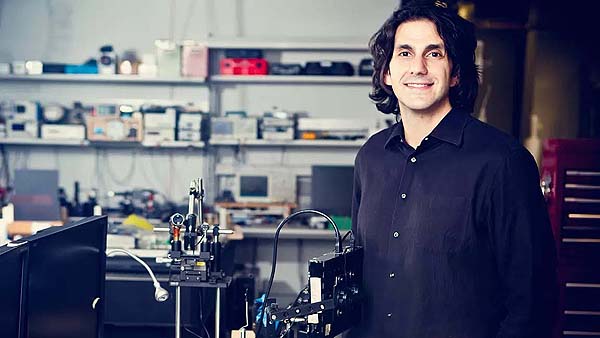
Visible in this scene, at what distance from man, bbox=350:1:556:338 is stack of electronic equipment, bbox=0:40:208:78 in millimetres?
2825

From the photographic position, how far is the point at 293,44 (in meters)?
4.54

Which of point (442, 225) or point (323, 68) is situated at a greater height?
point (323, 68)

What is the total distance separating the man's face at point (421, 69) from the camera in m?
1.58

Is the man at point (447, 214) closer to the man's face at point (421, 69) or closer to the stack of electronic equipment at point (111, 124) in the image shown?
the man's face at point (421, 69)

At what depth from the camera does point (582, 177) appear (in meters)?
2.48

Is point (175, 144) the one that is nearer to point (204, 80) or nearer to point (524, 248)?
point (204, 80)

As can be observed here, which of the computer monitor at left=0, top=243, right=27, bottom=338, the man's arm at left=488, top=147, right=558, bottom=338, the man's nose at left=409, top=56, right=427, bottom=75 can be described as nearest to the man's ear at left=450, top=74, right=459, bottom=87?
the man's nose at left=409, top=56, right=427, bottom=75

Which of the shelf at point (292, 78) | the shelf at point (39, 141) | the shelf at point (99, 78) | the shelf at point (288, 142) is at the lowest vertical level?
the shelf at point (39, 141)

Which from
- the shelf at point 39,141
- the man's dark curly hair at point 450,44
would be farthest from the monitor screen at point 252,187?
the man's dark curly hair at point 450,44

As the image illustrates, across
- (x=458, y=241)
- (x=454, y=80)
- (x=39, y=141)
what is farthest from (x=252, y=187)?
(x=458, y=241)

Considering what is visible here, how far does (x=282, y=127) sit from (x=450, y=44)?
9.31ft

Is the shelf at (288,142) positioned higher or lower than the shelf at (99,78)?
lower

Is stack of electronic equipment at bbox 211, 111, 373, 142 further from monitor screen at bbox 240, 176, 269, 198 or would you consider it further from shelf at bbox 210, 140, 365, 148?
monitor screen at bbox 240, 176, 269, 198

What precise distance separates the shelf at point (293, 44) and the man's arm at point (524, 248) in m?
3.11
